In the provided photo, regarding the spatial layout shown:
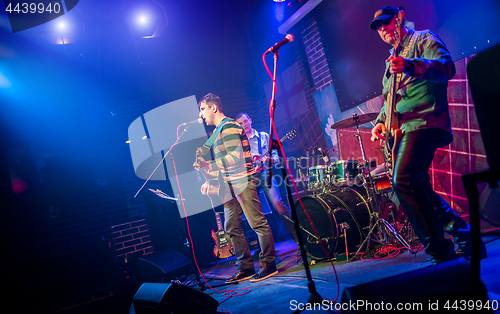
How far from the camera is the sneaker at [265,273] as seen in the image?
10.9 ft

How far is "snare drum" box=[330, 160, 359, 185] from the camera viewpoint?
144 inches

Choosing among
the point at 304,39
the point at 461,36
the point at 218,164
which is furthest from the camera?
the point at 304,39

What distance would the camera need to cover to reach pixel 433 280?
46.8 inches

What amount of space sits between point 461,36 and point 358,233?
2.48 metres

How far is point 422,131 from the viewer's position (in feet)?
7.05

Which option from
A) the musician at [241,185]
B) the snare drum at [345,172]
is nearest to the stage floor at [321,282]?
the musician at [241,185]

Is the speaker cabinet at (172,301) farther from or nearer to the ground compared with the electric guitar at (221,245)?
farther from the ground

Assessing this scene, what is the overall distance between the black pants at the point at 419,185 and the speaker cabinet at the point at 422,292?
0.98m

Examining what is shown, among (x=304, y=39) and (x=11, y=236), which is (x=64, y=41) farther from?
(x=304, y=39)

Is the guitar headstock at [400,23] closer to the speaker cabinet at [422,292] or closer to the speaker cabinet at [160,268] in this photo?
the speaker cabinet at [422,292]

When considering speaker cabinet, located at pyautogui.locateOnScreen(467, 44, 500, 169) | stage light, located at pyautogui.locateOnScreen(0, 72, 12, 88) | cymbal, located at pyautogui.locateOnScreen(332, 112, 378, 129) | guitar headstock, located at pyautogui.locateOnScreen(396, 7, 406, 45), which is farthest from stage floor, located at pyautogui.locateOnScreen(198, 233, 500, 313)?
stage light, located at pyautogui.locateOnScreen(0, 72, 12, 88)

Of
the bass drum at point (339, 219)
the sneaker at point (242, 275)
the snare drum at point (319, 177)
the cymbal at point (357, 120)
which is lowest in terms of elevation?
the sneaker at point (242, 275)

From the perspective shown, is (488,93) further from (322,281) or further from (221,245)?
(221,245)

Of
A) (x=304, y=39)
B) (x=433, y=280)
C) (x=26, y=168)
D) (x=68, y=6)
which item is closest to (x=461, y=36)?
(x=304, y=39)
